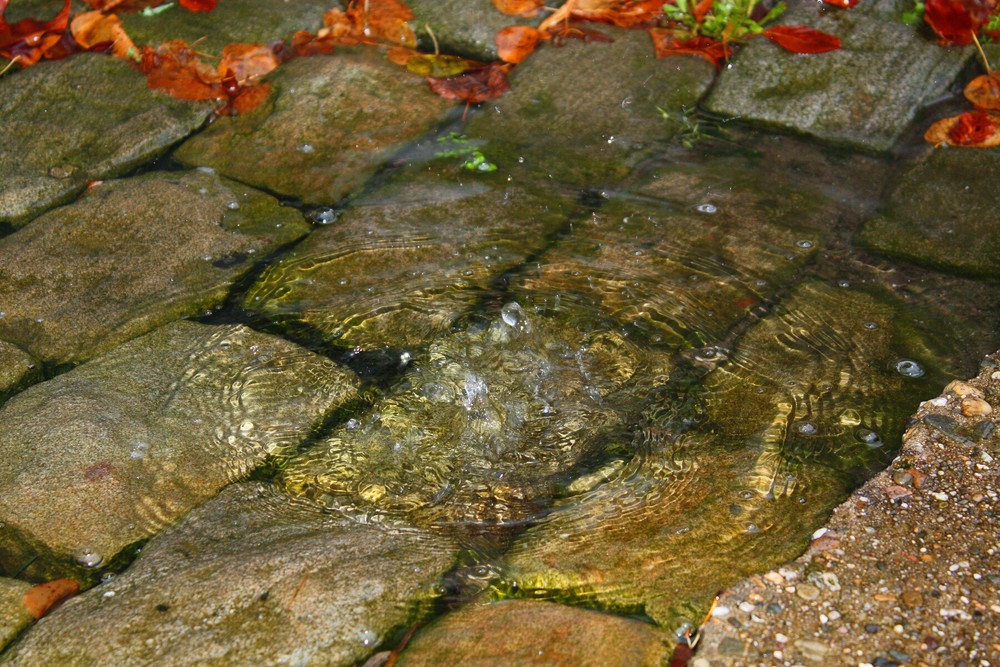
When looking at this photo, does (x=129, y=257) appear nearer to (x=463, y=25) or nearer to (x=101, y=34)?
(x=101, y=34)

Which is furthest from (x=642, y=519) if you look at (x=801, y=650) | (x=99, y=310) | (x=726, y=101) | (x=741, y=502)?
(x=726, y=101)

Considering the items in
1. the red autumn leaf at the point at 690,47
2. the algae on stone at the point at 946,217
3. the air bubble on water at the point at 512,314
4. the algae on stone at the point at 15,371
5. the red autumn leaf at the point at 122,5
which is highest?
the red autumn leaf at the point at 122,5

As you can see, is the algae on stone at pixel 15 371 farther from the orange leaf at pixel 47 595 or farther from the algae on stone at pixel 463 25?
the algae on stone at pixel 463 25

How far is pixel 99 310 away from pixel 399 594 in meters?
1.43

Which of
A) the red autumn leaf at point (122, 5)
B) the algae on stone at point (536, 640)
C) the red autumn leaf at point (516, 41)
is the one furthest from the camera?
the red autumn leaf at point (122, 5)

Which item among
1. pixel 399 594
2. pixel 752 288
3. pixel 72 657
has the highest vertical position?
pixel 72 657

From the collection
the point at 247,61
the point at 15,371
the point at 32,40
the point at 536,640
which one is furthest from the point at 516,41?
the point at 536,640

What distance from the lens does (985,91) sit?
3551mm

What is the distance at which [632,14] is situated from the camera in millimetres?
4211

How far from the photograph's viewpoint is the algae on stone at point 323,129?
141 inches

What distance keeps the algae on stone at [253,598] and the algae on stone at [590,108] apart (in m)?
1.67

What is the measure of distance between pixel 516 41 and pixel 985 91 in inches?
67.7

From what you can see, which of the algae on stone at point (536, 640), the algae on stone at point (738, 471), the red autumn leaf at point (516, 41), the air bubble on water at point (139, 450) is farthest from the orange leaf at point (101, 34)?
the algae on stone at point (536, 640)

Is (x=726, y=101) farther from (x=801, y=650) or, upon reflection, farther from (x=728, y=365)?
(x=801, y=650)
